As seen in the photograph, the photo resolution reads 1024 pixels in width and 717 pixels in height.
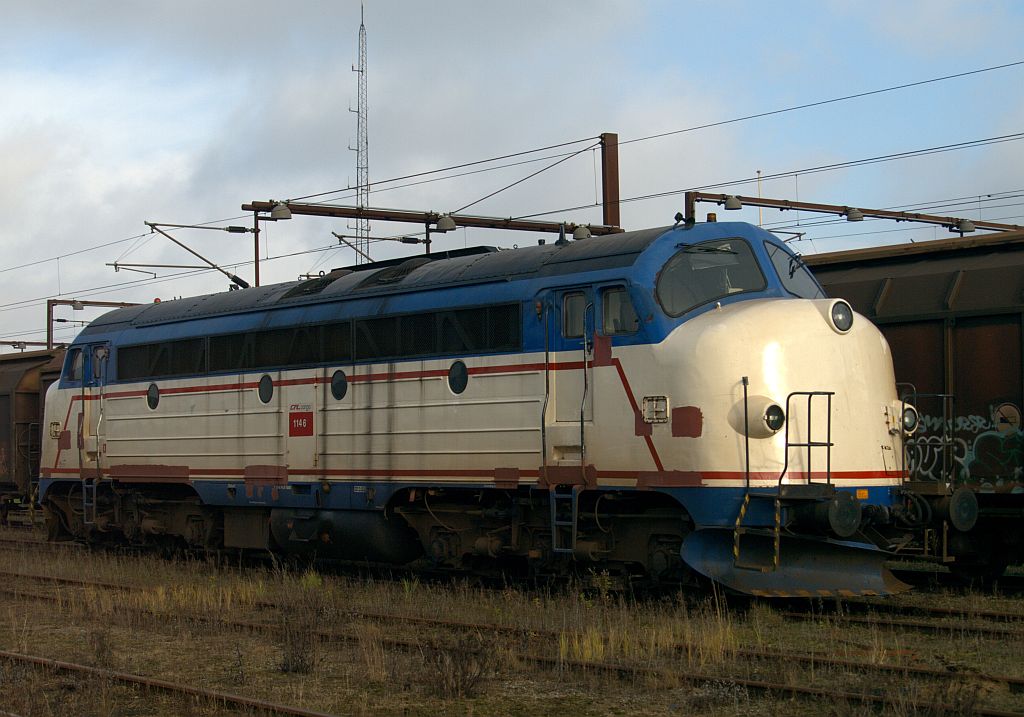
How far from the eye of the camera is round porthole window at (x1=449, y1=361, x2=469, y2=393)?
1484 cm

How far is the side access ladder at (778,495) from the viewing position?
12164mm

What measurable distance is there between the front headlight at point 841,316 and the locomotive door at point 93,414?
517 inches

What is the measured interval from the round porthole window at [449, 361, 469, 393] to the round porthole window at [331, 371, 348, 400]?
2.20 meters

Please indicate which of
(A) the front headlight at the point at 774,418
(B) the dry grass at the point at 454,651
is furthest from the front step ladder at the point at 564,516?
(A) the front headlight at the point at 774,418

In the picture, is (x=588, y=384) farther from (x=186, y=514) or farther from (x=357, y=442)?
(x=186, y=514)

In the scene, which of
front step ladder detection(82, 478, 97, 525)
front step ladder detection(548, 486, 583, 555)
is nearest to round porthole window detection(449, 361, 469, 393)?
front step ladder detection(548, 486, 583, 555)

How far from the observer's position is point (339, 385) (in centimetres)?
1669

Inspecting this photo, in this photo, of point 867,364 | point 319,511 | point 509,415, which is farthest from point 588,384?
point 319,511

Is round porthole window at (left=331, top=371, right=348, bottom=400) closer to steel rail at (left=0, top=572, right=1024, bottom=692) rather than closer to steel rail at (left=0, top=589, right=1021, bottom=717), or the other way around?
steel rail at (left=0, top=572, right=1024, bottom=692)

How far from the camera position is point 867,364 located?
13180 mm

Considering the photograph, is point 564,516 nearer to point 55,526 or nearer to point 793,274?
point 793,274

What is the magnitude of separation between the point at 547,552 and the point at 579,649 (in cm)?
368

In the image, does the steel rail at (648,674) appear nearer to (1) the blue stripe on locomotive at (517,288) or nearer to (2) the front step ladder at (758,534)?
(2) the front step ladder at (758,534)

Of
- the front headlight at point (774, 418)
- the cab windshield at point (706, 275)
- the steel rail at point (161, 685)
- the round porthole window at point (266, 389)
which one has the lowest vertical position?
the steel rail at point (161, 685)
